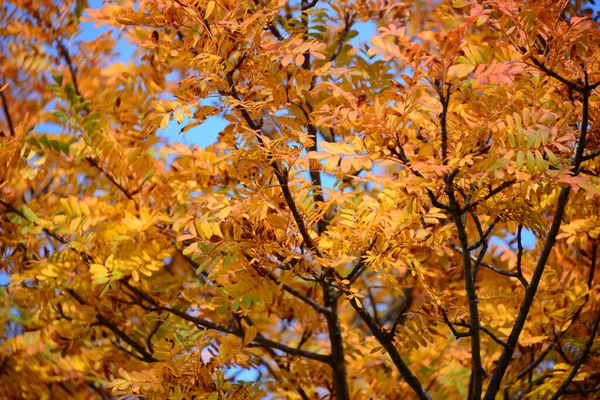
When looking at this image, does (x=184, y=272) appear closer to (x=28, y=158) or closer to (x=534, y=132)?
(x=28, y=158)

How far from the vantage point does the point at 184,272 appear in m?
3.43

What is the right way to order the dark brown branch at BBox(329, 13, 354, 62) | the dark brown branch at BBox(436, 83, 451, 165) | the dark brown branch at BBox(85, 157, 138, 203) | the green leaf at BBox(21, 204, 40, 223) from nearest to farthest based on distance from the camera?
the dark brown branch at BBox(436, 83, 451, 165) < the green leaf at BBox(21, 204, 40, 223) < the dark brown branch at BBox(85, 157, 138, 203) < the dark brown branch at BBox(329, 13, 354, 62)

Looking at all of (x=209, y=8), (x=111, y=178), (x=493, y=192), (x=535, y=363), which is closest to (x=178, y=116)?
(x=209, y=8)

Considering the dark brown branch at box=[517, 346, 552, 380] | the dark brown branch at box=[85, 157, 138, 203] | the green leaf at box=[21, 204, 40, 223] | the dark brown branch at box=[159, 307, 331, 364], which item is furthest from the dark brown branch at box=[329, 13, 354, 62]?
the dark brown branch at box=[517, 346, 552, 380]

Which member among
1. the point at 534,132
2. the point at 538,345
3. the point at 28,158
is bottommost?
the point at 534,132

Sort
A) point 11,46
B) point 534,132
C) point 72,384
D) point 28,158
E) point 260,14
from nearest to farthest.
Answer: point 534,132, point 260,14, point 28,158, point 11,46, point 72,384

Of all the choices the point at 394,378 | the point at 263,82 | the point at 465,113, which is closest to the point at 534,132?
the point at 465,113

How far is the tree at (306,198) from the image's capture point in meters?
1.49

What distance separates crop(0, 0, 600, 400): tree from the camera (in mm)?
1488

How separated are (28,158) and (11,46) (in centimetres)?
89

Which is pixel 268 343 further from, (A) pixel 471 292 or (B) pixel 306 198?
(A) pixel 471 292

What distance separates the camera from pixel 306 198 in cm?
191

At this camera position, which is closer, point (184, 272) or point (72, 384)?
point (72, 384)

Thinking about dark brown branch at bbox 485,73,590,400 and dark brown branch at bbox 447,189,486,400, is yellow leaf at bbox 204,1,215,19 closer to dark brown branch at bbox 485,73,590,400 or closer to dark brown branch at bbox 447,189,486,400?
dark brown branch at bbox 447,189,486,400
